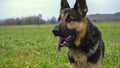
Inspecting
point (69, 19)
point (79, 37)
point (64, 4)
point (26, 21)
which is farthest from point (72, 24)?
point (26, 21)

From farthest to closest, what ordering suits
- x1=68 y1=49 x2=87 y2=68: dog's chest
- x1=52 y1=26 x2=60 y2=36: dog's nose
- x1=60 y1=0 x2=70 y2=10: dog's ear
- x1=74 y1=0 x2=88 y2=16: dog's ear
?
1. x1=60 y1=0 x2=70 y2=10: dog's ear
2. x1=68 y1=49 x2=87 y2=68: dog's chest
3. x1=74 y1=0 x2=88 y2=16: dog's ear
4. x1=52 y1=26 x2=60 y2=36: dog's nose

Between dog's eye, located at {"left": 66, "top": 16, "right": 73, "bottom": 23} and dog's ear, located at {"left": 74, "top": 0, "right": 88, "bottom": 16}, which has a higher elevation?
dog's ear, located at {"left": 74, "top": 0, "right": 88, "bottom": 16}

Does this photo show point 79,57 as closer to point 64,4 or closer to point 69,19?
point 69,19

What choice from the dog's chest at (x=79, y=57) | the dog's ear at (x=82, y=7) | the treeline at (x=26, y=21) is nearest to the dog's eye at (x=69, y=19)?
the dog's ear at (x=82, y=7)

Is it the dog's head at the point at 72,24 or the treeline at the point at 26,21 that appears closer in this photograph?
the dog's head at the point at 72,24

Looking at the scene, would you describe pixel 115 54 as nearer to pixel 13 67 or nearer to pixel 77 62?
pixel 13 67

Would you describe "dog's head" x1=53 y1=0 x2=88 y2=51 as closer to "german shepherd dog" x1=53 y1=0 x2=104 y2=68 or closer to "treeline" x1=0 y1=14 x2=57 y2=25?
"german shepherd dog" x1=53 y1=0 x2=104 y2=68

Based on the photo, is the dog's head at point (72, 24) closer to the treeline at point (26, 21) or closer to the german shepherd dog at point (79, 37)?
the german shepherd dog at point (79, 37)

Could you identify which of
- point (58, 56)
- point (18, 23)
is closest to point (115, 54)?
point (58, 56)

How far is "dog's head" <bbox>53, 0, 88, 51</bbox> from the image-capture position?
7801 millimetres

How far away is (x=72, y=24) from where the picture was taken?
7.87m

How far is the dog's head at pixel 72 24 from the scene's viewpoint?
7.80m

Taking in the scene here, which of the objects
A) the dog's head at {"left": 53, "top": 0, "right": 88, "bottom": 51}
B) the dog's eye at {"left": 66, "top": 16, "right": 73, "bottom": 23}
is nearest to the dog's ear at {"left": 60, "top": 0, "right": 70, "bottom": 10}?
the dog's head at {"left": 53, "top": 0, "right": 88, "bottom": 51}

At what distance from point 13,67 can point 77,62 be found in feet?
12.6
